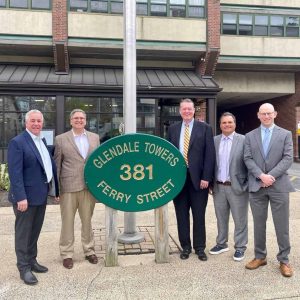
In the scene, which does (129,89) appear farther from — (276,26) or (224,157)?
(276,26)

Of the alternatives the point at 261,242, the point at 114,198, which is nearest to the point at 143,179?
the point at 114,198

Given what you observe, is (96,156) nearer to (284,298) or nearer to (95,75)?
(284,298)

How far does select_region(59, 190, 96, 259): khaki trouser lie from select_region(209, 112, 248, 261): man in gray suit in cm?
162

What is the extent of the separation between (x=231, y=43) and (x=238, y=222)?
1512cm

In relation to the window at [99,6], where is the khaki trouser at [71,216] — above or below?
below

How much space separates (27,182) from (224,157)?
2360 mm

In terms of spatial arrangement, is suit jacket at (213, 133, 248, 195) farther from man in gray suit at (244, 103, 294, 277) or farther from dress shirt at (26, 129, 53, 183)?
dress shirt at (26, 129, 53, 183)

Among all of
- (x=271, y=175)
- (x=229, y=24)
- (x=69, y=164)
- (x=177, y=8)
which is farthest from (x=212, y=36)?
(x=69, y=164)

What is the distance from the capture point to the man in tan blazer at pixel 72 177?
4.18 m

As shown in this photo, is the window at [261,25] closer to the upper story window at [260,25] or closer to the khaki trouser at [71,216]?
the upper story window at [260,25]

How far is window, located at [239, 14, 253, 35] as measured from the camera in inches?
715

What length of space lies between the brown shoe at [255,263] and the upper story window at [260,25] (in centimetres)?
1573

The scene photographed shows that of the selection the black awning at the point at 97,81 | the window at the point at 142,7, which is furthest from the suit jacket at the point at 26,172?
the window at the point at 142,7

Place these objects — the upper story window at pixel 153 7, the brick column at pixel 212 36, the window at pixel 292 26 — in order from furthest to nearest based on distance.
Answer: the window at pixel 292 26
the brick column at pixel 212 36
the upper story window at pixel 153 7
